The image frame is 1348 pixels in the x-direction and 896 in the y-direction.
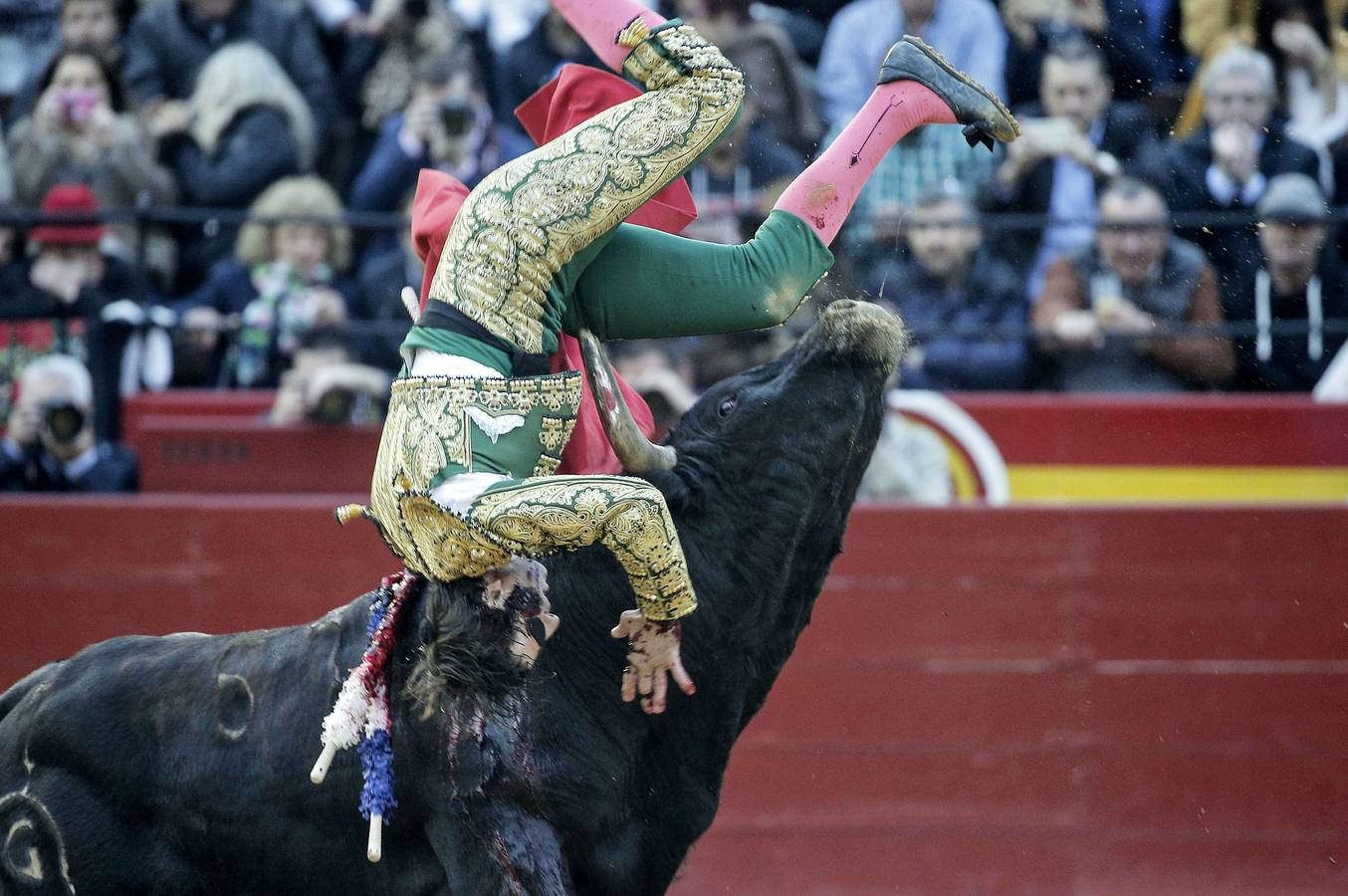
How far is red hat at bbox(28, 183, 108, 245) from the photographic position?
6.19 metres

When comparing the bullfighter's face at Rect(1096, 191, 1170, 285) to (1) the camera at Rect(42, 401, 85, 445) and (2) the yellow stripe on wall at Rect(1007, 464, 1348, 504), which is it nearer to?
(2) the yellow stripe on wall at Rect(1007, 464, 1348, 504)

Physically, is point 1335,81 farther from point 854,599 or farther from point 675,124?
point 675,124

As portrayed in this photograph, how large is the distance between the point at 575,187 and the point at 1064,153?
342cm

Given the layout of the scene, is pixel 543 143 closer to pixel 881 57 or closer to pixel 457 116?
pixel 457 116

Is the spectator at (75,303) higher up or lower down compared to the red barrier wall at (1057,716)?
higher up

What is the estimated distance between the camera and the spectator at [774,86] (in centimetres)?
635

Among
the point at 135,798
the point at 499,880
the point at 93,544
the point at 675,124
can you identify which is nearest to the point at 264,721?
the point at 135,798

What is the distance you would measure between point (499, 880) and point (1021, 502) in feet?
10.2

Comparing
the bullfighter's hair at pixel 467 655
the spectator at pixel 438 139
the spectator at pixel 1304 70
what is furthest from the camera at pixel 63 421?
the spectator at pixel 1304 70

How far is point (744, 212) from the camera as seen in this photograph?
19.2 feet

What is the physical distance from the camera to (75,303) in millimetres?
6234

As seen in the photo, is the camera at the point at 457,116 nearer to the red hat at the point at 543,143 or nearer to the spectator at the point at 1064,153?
the spectator at the point at 1064,153

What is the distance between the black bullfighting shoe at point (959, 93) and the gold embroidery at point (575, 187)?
34 centimetres

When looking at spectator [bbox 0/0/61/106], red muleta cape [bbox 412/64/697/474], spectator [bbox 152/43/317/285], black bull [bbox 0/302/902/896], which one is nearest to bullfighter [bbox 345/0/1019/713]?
red muleta cape [bbox 412/64/697/474]
